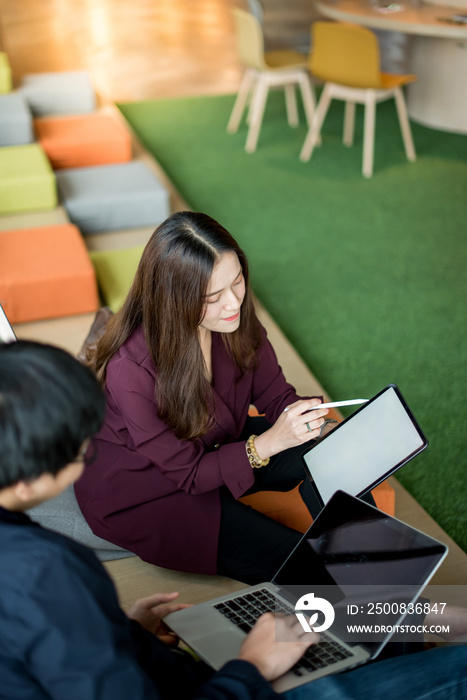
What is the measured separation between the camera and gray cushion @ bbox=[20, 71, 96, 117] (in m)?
4.96

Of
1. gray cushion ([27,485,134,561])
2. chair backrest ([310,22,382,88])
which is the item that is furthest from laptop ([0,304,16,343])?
chair backrest ([310,22,382,88])

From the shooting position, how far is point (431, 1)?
17.1ft

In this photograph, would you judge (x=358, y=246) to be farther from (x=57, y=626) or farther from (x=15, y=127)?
(x=57, y=626)

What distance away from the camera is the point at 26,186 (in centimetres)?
359

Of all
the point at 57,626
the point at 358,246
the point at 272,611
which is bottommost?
the point at 358,246

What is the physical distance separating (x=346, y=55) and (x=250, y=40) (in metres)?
0.69

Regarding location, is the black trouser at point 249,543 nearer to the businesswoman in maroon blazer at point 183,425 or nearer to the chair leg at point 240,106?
the businesswoman in maroon blazer at point 183,425

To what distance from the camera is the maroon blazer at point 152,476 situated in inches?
62.2

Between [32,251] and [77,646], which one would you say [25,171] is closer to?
[32,251]

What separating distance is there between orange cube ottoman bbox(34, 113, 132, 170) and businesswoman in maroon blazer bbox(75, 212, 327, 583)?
114 inches

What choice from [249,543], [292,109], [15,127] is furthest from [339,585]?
[292,109]

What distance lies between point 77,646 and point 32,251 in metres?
2.48

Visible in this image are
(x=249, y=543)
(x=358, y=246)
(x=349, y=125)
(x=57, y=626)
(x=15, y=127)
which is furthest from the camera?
(x=349, y=125)

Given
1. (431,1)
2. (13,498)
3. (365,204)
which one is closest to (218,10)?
(431,1)
